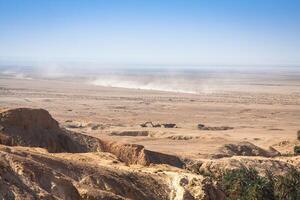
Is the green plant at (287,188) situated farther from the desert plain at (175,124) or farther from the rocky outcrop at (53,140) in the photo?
the rocky outcrop at (53,140)

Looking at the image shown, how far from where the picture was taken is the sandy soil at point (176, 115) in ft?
171

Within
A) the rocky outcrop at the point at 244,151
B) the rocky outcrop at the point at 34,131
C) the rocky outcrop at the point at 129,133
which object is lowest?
the rocky outcrop at the point at 129,133

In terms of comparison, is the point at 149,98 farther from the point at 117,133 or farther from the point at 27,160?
the point at 27,160

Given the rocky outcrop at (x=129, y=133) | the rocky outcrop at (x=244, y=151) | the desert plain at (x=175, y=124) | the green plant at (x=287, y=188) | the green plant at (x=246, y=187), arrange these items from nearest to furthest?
the green plant at (x=246, y=187) → the desert plain at (x=175, y=124) → the green plant at (x=287, y=188) → the rocky outcrop at (x=244, y=151) → the rocky outcrop at (x=129, y=133)

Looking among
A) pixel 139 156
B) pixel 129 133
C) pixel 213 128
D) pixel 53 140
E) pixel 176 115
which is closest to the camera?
pixel 139 156

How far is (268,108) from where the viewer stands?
3703 inches

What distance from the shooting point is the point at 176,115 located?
81500mm

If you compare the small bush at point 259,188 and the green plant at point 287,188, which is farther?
the green plant at point 287,188

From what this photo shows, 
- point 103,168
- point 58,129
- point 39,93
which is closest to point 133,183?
point 103,168

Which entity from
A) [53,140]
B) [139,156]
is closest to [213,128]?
[139,156]

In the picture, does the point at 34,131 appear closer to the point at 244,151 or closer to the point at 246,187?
the point at 246,187

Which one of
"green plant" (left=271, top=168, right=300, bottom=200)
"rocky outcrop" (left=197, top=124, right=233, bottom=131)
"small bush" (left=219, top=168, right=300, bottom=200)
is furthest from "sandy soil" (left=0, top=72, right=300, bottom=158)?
"green plant" (left=271, top=168, right=300, bottom=200)

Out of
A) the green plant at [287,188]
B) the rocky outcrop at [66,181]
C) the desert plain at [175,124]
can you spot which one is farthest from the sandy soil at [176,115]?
the rocky outcrop at [66,181]

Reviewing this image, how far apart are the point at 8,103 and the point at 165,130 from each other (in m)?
36.7
